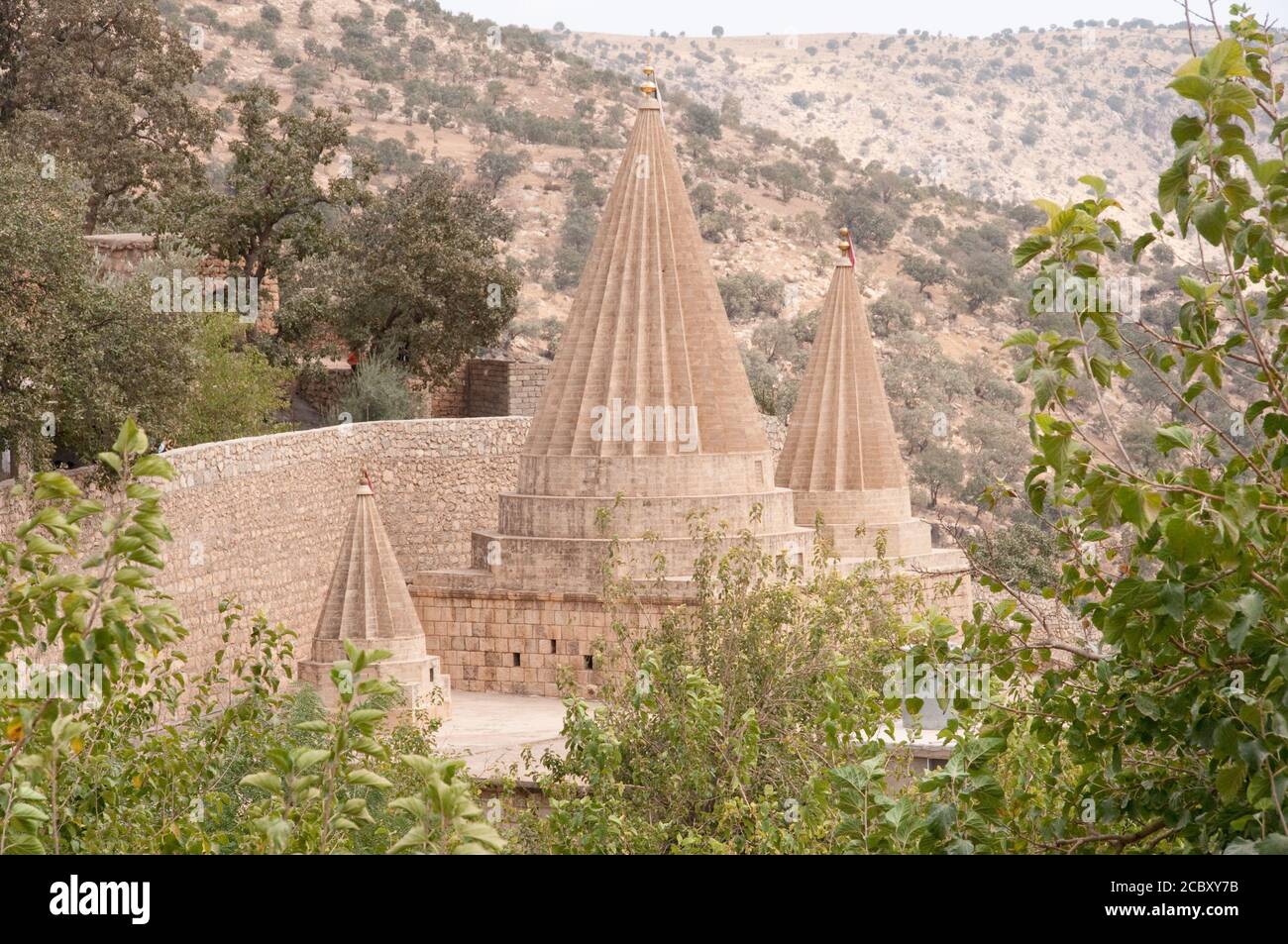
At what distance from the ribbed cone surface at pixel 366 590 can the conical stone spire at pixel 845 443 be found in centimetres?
598

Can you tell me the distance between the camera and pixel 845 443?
22656mm

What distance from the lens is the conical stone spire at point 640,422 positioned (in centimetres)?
1978

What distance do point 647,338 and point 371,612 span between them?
4.55 m

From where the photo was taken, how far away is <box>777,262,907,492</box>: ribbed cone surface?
→ 74.2ft

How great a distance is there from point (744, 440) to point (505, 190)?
37196 millimetres

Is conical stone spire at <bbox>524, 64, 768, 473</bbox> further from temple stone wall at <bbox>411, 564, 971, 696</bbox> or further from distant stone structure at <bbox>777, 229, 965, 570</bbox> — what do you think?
distant stone structure at <bbox>777, 229, 965, 570</bbox>

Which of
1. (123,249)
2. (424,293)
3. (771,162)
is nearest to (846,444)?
(424,293)

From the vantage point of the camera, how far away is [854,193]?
65125mm

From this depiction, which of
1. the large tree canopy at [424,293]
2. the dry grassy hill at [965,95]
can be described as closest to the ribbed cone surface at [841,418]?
the large tree canopy at [424,293]

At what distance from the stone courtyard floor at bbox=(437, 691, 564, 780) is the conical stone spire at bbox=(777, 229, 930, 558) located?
470 centimetres

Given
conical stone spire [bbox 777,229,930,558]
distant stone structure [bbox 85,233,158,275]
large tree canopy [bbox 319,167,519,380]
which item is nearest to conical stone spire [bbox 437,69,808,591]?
conical stone spire [bbox 777,229,930,558]

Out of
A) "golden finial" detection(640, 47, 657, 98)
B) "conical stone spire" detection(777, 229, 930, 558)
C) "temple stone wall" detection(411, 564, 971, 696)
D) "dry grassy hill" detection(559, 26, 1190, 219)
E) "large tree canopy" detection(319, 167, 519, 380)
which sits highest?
"dry grassy hill" detection(559, 26, 1190, 219)
